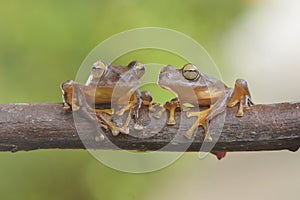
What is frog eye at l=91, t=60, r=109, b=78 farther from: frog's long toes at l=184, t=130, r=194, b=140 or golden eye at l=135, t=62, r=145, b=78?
frog's long toes at l=184, t=130, r=194, b=140

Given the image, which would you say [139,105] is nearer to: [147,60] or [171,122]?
[171,122]

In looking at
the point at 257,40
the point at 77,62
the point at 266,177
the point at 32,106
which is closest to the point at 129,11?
the point at 77,62

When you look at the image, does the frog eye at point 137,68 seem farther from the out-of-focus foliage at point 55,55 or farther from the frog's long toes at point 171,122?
the out-of-focus foliage at point 55,55

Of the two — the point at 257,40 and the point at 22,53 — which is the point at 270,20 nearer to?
the point at 257,40

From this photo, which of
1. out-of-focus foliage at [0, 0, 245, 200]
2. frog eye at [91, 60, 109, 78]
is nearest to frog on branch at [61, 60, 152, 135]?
frog eye at [91, 60, 109, 78]

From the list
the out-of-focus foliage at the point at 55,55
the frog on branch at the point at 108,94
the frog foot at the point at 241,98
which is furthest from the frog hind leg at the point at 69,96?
A: the out-of-focus foliage at the point at 55,55

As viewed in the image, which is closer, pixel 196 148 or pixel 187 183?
pixel 196 148
